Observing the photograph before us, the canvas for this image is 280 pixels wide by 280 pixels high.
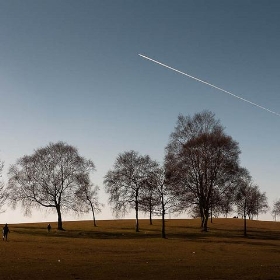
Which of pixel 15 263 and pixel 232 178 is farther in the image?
pixel 232 178

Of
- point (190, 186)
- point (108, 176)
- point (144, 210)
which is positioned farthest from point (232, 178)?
point (108, 176)

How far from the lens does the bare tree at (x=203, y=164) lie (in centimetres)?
7212

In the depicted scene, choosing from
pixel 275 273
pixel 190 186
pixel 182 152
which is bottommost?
pixel 275 273

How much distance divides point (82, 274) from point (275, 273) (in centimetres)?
1187

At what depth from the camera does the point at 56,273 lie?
2391 centimetres

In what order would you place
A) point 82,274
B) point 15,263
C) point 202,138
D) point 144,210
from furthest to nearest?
1. point 144,210
2. point 202,138
3. point 15,263
4. point 82,274

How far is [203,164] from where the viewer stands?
73.4 metres

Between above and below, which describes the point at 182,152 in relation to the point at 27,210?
above

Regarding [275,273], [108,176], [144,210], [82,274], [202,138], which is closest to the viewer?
[82,274]

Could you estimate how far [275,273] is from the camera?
26297 millimetres

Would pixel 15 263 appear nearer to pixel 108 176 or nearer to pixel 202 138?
pixel 202 138

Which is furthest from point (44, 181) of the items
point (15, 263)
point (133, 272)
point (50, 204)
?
point (133, 272)

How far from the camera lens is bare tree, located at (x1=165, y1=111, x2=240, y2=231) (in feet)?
237

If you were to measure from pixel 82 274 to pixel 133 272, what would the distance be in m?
3.08
